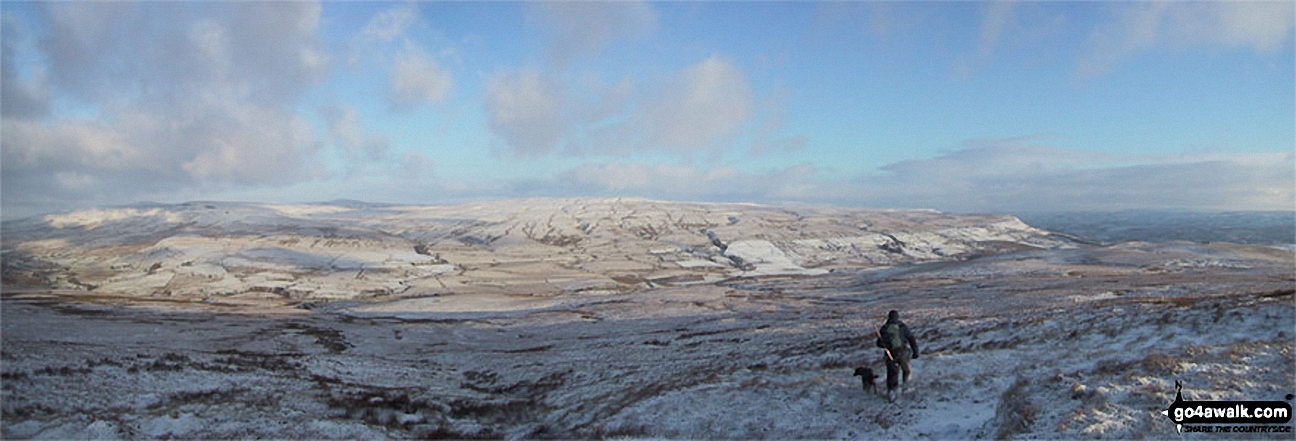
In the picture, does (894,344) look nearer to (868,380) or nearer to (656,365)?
(868,380)

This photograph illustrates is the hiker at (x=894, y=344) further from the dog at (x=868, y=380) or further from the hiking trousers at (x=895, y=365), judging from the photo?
the dog at (x=868, y=380)

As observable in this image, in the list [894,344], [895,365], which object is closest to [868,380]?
[895,365]

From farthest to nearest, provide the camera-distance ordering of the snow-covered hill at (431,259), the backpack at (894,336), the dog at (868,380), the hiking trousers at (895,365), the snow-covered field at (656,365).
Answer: the snow-covered hill at (431,259) < the dog at (868,380) < the hiking trousers at (895,365) < the backpack at (894,336) < the snow-covered field at (656,365)

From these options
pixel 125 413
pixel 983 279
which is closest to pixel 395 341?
pixel 125 413

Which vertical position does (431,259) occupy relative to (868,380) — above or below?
below

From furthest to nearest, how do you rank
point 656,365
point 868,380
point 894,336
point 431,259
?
point 431,259 < point 656,365 < point 868,380 < point 894,336

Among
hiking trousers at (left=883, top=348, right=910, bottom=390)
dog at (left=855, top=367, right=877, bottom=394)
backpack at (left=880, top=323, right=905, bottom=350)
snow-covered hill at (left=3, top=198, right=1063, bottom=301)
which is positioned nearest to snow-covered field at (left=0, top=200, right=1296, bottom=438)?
dog at (left=855, top=367, right=877, bottom=394)

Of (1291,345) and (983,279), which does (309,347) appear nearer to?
(1291,345)

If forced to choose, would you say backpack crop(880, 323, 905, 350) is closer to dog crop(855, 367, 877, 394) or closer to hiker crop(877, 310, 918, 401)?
hiker crop(877, 310, 918, 401)

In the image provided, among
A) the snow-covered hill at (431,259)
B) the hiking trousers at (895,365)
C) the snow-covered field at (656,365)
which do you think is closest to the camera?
the snow-covered field at (656,365)

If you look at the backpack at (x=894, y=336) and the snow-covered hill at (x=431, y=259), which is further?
the snow-covered hill at (x=431, y=259)

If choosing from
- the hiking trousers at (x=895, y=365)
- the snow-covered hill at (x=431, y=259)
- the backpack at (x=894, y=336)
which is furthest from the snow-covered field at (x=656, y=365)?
the snow-covered hill at (x=431, y=259)
